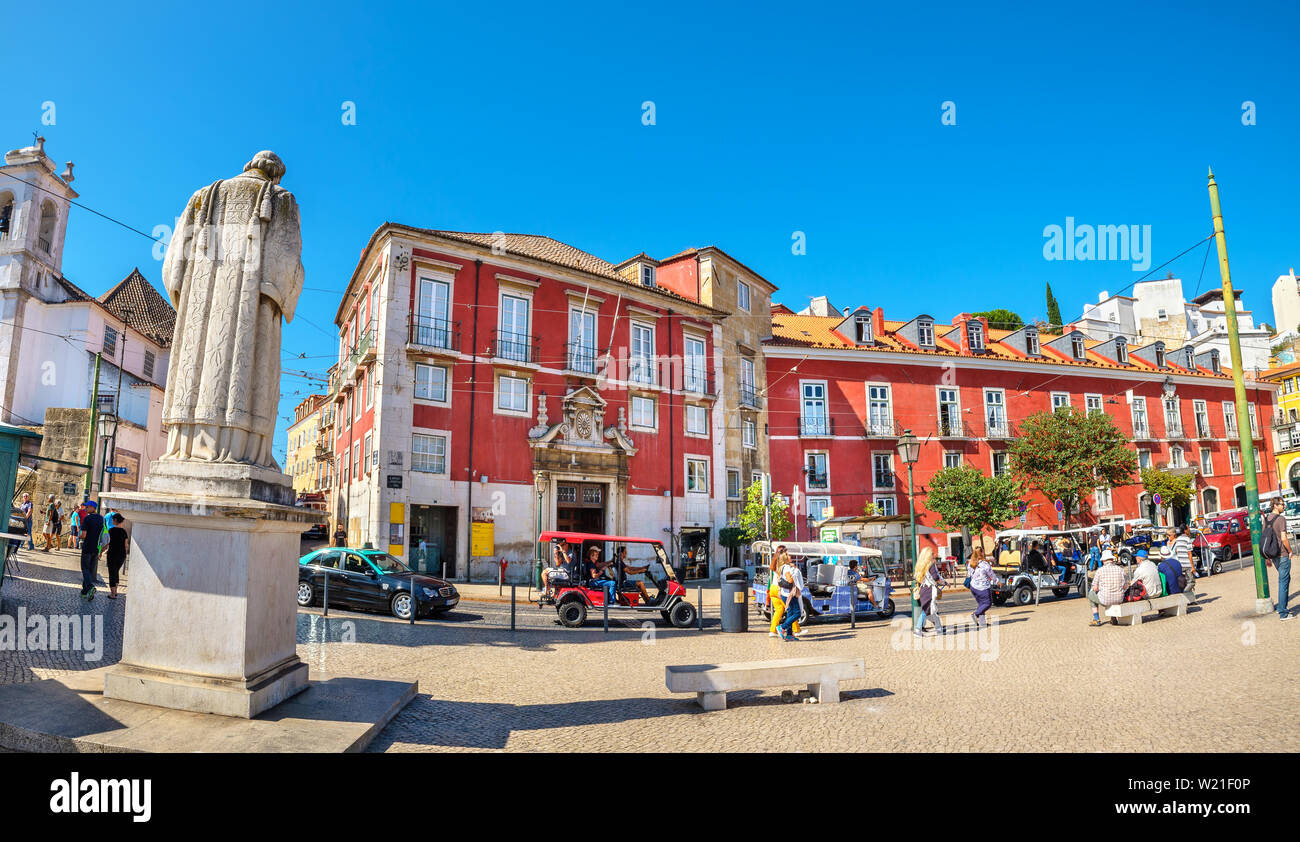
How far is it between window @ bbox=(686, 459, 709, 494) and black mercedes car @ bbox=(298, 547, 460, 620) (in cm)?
1668

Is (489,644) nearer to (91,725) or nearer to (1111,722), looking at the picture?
(91,725)

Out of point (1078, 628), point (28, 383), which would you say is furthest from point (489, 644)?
point (28, 383)

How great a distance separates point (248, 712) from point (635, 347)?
87.7 ft

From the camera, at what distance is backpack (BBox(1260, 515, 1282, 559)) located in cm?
1209

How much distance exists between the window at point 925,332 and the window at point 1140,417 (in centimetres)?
1324

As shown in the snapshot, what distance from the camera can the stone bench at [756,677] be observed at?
720 cm

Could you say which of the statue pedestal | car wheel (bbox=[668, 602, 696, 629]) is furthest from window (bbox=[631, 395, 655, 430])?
the statue pedestal

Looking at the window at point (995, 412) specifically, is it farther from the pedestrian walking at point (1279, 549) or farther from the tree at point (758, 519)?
the pedestrian walking at point (1279, 549)

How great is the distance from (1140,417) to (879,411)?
17329 mm

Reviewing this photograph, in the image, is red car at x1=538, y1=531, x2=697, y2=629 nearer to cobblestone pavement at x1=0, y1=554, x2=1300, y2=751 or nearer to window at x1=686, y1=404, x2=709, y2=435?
cobblestone pavement at x1=0, y1=554, x2=1300, y2=751

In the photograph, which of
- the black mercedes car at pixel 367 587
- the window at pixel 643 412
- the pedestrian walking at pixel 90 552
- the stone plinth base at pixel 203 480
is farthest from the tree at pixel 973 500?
the stone plinth base at pixel 203 480

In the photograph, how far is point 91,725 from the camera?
4562 millimetres

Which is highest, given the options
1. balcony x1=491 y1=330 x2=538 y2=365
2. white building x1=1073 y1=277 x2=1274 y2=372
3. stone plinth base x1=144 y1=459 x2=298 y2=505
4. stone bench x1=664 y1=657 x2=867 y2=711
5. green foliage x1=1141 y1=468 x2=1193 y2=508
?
white building x1=1073 y1=277 x2=1274 y2=372
